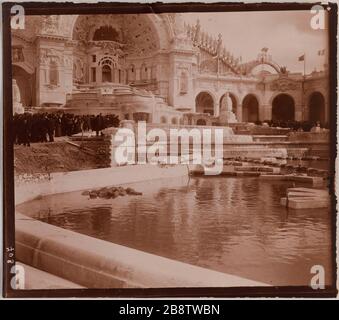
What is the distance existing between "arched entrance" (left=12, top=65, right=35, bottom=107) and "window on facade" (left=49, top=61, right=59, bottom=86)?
0.12 m

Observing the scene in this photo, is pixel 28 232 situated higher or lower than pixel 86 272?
higher

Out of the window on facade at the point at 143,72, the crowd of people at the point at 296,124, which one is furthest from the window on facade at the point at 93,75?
the crowd of people at the point at 296,124

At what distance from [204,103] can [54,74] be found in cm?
106

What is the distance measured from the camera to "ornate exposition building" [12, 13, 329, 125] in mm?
3555

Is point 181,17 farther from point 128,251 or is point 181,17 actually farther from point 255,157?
point 128,251

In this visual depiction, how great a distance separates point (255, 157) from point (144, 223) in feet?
2.85

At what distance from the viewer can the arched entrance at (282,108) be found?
11.8 ft

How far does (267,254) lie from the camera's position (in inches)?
134

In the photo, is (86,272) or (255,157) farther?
(255,157)

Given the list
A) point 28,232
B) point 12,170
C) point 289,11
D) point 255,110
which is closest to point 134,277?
point 28,232

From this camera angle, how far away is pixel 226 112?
3.69 meters

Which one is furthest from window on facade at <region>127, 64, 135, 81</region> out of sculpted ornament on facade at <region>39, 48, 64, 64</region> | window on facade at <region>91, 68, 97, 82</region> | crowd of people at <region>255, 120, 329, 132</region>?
crowd of people at <region>255, 120, 329, 132</region>

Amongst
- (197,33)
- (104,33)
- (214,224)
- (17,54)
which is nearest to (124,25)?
(104,33)
